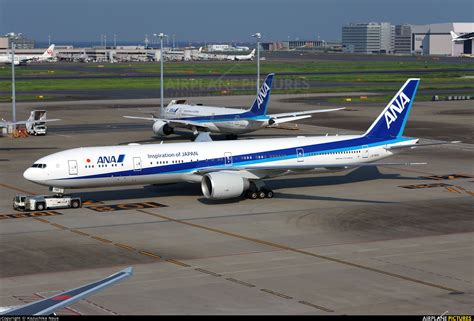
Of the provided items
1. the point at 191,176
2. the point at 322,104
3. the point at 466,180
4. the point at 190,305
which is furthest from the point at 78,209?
the point at 322,104

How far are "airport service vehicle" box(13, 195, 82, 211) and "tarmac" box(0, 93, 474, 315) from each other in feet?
2.69

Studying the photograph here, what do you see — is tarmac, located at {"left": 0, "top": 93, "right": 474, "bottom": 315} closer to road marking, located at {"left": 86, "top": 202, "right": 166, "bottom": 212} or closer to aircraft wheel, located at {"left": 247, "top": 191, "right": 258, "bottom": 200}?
road marking, located at {"left": 86, "top": 202, "right": 166, "bottom": 212}

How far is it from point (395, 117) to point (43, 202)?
26657 mm

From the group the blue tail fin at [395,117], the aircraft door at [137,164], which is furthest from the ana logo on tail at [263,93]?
the aircraft door at [137,164]

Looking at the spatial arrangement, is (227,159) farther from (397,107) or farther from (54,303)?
(54,303)

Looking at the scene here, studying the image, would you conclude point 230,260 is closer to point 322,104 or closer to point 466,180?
point 466,180

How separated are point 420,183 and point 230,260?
1066 inches

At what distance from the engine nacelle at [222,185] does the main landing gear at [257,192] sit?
177 centimetres

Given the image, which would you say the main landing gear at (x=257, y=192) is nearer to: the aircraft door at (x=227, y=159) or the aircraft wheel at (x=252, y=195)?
the aircraft wheel at (x=252, y=195)

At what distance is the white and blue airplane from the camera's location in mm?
55406

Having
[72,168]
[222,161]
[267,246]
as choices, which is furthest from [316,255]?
[72,168]

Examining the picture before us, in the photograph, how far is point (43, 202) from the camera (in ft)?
181

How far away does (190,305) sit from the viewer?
3406 cm

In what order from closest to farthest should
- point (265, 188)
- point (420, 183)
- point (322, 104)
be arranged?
point (265, 188) < point (420, 183) < point (322, 104)
